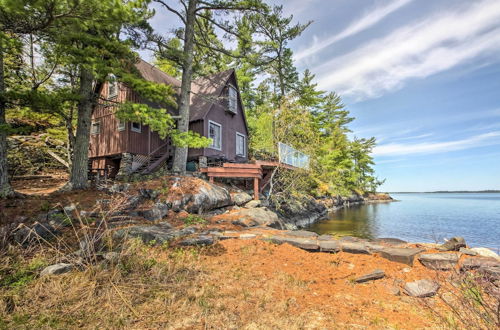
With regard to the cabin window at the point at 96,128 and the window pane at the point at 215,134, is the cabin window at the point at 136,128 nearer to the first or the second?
the cabin window at the point at 96,128

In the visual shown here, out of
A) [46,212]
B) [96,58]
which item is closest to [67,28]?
[96,58]

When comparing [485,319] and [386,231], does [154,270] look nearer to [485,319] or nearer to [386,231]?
[485,319]

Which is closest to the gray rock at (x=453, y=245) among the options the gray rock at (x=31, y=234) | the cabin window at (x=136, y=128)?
the gray rock at (x=31, y=234)

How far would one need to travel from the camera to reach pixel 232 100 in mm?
17484

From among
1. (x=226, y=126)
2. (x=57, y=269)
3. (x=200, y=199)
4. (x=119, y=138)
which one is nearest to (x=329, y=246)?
(x=57, y=269)

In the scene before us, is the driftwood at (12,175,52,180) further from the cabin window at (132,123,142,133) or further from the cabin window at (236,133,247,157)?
the cabin window at (236,133,247,157)

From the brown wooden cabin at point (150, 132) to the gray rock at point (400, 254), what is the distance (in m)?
10.4

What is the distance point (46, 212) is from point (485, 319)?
8324mm

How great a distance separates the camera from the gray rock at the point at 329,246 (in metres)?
4.52

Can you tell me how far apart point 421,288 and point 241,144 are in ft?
54.0

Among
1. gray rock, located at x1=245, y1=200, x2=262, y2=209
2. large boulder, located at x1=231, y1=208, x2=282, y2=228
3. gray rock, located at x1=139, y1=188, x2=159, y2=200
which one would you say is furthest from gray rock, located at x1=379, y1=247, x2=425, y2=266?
gray rock, located at x1=245, y1=200, x2=262, y2=209

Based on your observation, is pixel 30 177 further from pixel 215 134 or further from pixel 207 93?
pixel 207 93

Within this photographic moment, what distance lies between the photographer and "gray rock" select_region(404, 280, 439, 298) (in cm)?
295

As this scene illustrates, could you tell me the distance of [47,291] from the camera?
9.18 ft
